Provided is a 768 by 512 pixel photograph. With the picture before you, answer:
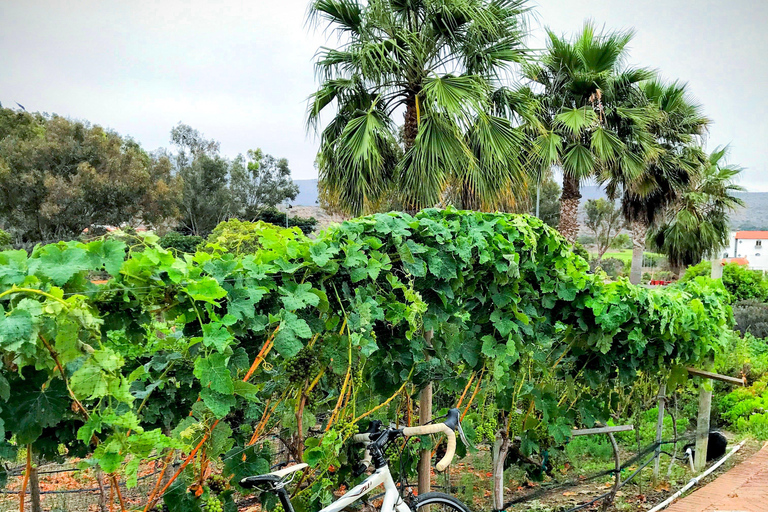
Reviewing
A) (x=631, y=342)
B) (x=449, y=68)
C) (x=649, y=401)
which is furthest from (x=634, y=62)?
(x=631, y=342)

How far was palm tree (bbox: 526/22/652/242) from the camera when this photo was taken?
1012cm

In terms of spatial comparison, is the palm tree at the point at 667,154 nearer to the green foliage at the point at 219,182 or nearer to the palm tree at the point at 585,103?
the palm tree at the point at 585,103

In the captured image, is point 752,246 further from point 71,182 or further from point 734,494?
point 734,494

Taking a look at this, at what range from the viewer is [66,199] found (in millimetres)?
21594

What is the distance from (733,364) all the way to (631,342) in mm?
3126

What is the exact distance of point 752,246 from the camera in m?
68.2

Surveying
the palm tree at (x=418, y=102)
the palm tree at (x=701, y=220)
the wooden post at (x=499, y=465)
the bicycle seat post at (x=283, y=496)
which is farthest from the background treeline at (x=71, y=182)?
the bicycle seat post at (x=283, y=496)

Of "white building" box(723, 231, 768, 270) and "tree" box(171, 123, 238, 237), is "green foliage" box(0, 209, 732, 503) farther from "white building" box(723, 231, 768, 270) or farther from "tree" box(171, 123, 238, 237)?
"white building" box(723, 231, 768, 270)

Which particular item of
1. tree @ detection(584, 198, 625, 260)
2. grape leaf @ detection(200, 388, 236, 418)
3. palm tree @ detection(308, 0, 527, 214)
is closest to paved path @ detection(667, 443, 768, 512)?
grape leaf @ detection(200, 388, 236, 418)

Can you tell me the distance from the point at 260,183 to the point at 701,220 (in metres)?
27.1

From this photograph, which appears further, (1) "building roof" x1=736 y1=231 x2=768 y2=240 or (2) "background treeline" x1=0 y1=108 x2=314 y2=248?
(1) "building roof" x1=736 y1=231 x2=768 y2=240

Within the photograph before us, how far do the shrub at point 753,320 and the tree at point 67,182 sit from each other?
23.0 metres

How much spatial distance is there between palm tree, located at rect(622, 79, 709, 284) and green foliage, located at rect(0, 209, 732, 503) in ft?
37.4

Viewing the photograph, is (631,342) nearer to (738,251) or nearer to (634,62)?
(634,62)
